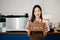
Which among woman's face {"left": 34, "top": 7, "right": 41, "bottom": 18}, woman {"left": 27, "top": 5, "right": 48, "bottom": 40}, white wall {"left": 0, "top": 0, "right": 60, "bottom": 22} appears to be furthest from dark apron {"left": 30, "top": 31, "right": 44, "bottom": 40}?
white wall {"left": 0, "top": 0, "right": 60, "bottom": 22}

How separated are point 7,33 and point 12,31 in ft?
0.50

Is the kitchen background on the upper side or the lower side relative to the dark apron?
upper

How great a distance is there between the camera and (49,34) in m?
2.11

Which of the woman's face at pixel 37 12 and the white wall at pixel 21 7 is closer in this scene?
the woman's face at pixel 37 12

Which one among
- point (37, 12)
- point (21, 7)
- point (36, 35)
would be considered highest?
point (21, 7)

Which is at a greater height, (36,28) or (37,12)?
(37,12)

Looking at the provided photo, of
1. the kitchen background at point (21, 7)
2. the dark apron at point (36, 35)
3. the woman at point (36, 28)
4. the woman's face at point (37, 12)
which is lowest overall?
the dark apron at point (36, 35)

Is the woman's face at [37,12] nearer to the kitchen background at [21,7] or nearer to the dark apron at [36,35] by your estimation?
the dark apron at [36,35]

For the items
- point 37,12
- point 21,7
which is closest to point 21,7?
point 21,7

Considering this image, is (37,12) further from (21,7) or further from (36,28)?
(21,7)

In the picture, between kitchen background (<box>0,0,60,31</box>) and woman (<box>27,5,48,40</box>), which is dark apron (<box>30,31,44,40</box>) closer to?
woman (<box>27,5,48,40</box>)

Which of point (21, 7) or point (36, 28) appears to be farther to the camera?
point (21, 7)

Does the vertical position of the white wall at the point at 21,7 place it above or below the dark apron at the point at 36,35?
above

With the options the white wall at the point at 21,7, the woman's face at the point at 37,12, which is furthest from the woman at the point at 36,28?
the white wall at the point at 21,7
